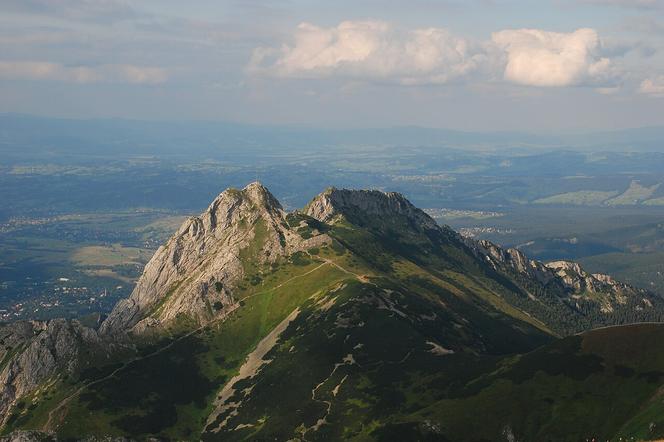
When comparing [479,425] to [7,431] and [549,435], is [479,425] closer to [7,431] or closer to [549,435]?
[549,435]

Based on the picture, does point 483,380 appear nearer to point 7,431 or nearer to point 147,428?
point 147,428

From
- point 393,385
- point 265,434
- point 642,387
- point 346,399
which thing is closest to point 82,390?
point 265,434

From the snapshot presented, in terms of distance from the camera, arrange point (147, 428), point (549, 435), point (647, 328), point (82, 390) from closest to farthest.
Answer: point (549, 435)
point (647, 328)
point (147, 428)
point (82, 390)

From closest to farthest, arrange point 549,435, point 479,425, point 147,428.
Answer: point 549,435 < point 479,425 < point 147,428

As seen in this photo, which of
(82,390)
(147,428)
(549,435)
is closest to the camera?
(549,435)

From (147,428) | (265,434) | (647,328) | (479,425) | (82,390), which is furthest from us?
(82,390)

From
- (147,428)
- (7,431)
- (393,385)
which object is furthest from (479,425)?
(7,431)

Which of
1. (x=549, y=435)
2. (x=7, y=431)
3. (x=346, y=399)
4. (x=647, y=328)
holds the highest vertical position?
(x=647, y=328)

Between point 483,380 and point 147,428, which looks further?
point 147,428

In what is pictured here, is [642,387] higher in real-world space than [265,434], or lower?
higher
